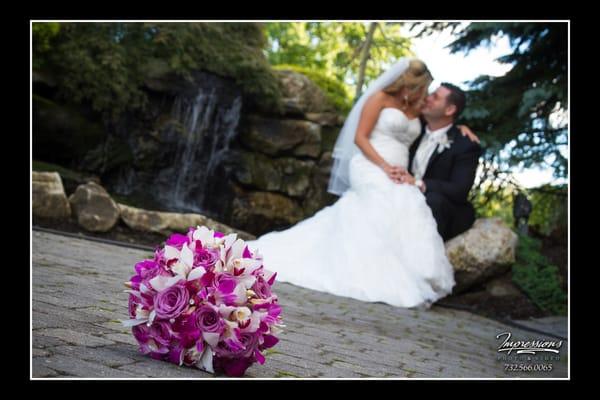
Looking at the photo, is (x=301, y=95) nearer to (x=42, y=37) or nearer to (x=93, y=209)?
(x=42, y=37)

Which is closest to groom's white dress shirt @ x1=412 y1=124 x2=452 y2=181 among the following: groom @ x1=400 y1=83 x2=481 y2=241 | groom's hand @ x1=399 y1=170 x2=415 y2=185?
groom @ x1=400 y1=83 x2=481 y2=241

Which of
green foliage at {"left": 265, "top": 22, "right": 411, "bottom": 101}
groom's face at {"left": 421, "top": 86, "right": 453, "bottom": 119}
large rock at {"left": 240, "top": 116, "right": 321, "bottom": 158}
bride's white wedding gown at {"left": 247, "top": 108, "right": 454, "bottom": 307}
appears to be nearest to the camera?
bride's white wedding gown at {"left": 247, "top": 108, "right": 454, "bottom": 307}

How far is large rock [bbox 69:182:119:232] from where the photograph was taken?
23.9 ft

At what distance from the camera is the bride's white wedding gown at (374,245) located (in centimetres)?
594

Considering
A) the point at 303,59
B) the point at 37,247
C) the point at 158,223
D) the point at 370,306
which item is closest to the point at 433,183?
the point at 370,306

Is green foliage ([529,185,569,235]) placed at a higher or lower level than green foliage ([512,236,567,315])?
higher

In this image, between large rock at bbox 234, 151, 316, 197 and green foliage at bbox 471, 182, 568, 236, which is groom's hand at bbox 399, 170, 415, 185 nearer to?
green foliage at bbox 471, 182, 568, 236

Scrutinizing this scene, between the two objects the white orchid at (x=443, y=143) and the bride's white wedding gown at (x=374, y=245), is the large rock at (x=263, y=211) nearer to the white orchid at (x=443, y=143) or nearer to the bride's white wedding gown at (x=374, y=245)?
the bride's white wedding gown at (x=374, y=245)

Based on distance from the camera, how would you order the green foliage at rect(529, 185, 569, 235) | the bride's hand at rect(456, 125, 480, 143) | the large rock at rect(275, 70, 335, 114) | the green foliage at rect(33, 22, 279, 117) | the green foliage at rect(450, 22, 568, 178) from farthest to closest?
the large rock at rect(275, 70, 335, 114), the green foliage at rect(33, 22, 279, 117), the green foliage at rect(529, 185, 569, 235), the green foliage at rect(450, 22, 568, 178), the bride's hand at rect(456, 125, 480, 143)

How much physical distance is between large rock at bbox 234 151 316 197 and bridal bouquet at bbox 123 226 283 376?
939 cm

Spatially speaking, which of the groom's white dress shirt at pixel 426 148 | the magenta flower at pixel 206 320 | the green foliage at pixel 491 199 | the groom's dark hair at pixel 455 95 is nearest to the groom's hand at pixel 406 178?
the groom's white dress shirt at pixel 426 148

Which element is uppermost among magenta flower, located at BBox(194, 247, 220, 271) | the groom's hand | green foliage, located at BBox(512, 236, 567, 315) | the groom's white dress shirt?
the groom's white dress shirt

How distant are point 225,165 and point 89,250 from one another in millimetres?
6182
